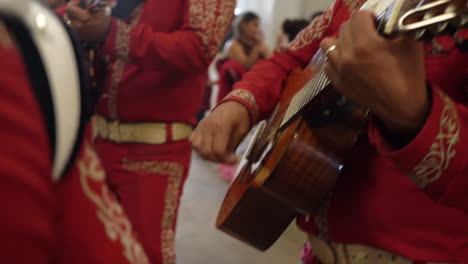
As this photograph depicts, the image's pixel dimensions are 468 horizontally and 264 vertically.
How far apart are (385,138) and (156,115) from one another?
0.73 meters

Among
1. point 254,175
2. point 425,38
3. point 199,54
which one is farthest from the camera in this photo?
point 199,54

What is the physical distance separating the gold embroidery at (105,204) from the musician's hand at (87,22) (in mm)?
672

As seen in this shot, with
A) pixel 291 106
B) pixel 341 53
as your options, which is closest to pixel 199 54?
pixel 291 106

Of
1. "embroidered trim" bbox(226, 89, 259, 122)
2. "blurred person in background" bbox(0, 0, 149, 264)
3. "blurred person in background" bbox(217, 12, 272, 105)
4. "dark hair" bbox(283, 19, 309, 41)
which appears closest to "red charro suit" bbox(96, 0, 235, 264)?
"embroidered trim" bbox(226, 89, 259, 122)

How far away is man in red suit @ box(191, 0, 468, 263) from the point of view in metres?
0.41

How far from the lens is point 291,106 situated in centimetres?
75

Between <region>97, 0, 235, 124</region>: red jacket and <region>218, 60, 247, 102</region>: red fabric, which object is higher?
<region>97, 0, 235, 124</region>: red jacket

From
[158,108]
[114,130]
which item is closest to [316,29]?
[158,108]

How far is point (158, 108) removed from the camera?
1.09m

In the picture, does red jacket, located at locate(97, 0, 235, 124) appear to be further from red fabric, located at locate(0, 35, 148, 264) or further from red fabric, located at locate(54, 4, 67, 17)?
red fabric, located at locate(0, 35, 148, 264)

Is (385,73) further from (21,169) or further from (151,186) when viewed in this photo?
(151,186)

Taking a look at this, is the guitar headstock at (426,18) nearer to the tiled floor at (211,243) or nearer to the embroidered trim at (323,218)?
the embroidered trim at (323,218)

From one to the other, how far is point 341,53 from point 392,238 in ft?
0.97

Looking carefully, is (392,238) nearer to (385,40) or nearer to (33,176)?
(385,40)
